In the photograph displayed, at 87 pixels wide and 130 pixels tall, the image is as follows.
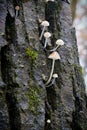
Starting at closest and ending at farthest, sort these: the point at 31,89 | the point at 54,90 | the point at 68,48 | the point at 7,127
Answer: the point at 7,127
the point at 31,89
the point at 54,90
the point at 68,48

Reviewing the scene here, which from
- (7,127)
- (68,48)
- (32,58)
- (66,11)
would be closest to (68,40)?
(68,48)

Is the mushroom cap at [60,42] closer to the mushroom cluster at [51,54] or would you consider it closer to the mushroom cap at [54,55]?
the mushroom cluster at [51,54]

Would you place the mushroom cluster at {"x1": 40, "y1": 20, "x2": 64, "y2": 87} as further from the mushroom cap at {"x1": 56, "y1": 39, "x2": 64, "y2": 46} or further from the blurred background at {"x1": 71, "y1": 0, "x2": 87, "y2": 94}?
the blurred background at {"x1": 71, "y1": 0, "x2": 87, "y2": 94}

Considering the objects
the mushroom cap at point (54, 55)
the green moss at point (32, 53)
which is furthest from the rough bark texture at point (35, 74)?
the mushroom cap at point (54, 55)

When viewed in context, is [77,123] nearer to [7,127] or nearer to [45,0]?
[7,127]

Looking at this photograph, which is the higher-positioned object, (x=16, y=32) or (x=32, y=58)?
(x=16, y=32)

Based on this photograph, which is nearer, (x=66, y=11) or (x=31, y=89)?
(x=31, y=89)

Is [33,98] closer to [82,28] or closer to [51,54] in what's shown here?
[51,54]

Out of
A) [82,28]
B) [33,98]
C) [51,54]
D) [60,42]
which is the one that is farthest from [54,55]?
[82,28]

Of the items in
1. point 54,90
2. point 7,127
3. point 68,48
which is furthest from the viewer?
point 68,48
